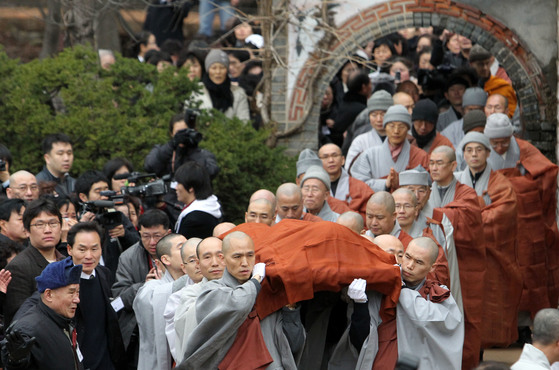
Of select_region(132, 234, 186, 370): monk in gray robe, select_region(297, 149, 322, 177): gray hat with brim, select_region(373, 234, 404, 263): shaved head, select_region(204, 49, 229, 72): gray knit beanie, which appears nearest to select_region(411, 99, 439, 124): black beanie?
select_region(297, 149, 322, 177): gray hat with brim

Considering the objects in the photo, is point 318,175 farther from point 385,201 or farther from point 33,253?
point 33,253

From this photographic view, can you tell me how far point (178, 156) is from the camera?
35.7ft

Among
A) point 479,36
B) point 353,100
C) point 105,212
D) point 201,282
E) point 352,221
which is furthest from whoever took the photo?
point 353,100

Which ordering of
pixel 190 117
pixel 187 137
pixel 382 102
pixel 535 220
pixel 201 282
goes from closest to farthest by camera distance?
pixel 201 282 < pixel 187 137 < pixel 535 220 < pixel 190 117 < pixel 382 102

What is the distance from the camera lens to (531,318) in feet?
36.2

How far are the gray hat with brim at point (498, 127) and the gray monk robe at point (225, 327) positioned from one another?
4.30 meters

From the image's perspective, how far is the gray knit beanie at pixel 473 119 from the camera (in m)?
11.5

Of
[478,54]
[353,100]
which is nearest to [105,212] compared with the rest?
[353,100]

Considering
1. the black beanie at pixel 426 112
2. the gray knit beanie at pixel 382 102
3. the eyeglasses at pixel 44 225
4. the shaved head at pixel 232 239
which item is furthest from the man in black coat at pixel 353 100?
the shaved head at pixel 232 239

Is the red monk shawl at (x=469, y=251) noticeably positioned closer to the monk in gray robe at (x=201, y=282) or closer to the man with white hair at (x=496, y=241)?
the man with white hair at (x=496, y=241)

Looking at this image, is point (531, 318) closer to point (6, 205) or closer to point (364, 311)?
point (364, 311)

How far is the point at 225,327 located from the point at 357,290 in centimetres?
87

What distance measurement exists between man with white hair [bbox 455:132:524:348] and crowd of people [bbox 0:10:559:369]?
0.02 metres

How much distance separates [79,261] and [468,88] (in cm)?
614
